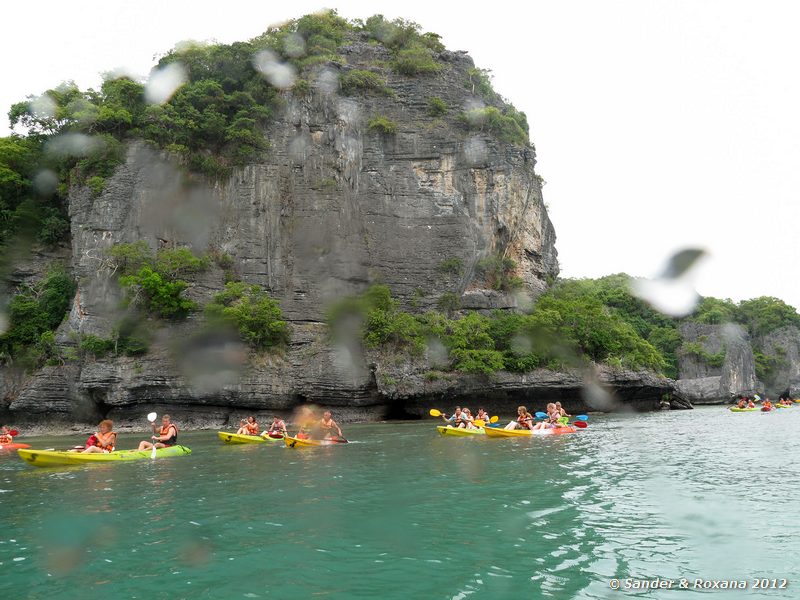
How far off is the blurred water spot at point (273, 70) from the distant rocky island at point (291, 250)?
107mm

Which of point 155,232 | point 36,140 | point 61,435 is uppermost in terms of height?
point 36,140

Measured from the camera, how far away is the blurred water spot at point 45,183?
34.2 metres

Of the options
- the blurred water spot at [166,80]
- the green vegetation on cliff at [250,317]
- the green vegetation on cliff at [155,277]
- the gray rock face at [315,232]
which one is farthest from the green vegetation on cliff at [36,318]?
the blurred water spot at [166,80]

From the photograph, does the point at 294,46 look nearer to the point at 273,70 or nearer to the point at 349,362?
the point at 273,70

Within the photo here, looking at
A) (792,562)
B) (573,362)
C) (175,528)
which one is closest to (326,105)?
(573,362)

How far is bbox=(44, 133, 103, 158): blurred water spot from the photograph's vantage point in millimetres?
32031

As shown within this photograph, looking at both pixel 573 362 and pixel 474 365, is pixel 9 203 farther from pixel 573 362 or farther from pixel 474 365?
pixel 573 362

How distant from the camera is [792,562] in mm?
5746

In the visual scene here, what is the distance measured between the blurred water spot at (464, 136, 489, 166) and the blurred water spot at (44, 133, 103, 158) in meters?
21.0

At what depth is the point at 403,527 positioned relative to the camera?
743 centimetres

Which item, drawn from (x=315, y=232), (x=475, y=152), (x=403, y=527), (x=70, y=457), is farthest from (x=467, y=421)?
(x=475, y=152)

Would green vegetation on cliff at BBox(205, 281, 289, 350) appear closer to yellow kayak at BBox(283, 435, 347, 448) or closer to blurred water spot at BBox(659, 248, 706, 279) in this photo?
yellow kayak at BBox(283, 435, 347, 448)

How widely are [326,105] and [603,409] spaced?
79.9ft

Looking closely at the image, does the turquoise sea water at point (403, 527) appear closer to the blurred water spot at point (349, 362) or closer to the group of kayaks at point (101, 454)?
the group of kayaks at point (101, 454)
